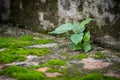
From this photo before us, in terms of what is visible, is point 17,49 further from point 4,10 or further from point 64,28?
point 4,10

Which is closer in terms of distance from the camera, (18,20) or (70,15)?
(70,15)

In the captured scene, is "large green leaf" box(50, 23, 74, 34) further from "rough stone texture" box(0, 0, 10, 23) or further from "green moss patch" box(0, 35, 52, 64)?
"rough stone texture" box(0, 0, 10, 23)

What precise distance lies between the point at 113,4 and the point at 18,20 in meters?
2.04

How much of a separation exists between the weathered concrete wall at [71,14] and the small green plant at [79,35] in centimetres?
19

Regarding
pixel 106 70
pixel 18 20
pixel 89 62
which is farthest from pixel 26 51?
pixel 18 20

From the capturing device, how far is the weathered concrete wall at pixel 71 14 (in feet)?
12.2

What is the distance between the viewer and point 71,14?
422cm

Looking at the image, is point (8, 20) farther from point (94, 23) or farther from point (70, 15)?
point (94, 23)

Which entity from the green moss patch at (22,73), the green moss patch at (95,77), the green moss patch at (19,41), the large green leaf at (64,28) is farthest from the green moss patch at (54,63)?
the green moss patch at (19,41)

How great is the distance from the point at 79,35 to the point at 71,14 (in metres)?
0.57

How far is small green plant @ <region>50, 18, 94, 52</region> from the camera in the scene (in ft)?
12.2

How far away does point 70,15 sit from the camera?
425 cm

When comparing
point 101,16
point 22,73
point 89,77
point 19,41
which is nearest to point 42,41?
point 19,41

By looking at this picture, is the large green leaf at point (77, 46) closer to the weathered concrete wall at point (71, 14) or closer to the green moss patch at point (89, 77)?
the weathered concrete wall at point (71, 14)
